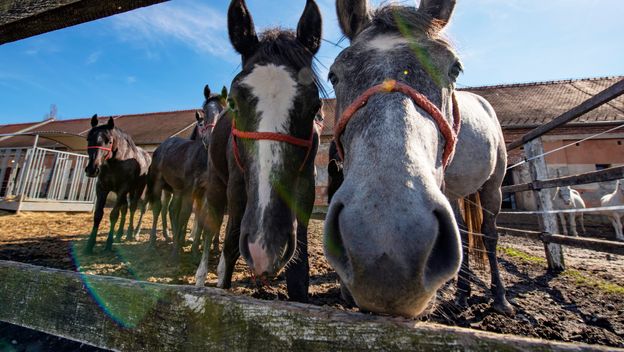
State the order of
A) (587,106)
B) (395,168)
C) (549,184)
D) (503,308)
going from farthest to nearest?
(549,184) < (587,106) < (503,308) < (395,168)

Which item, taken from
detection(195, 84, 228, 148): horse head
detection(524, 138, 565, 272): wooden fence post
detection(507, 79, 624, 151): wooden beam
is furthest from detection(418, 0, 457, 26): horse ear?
detection(524, 138, 565, 272): wooden fence post

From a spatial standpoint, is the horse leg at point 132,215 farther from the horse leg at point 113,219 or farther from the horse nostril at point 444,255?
the horse nostril at point 444,255

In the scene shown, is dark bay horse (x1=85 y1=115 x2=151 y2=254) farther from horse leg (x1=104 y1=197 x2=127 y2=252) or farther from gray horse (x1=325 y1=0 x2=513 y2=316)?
gray horse (x1=325 y1=0 x2=513 y2=316)

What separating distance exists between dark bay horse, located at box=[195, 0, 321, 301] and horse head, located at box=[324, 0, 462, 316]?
1.33 feet

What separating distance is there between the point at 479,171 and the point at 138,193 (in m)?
7.67

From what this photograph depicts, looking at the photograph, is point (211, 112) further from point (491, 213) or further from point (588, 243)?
point (588, 243)

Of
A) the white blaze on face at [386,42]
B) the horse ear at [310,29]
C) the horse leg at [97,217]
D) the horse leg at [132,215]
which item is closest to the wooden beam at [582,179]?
the white blaze on face at [386,42]

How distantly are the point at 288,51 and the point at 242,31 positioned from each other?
0.51 metres

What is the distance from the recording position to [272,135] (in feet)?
5.83

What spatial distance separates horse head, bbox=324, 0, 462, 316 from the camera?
81 centimetres

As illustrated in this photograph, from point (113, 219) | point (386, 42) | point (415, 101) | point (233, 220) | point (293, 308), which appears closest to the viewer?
point (293, 308)

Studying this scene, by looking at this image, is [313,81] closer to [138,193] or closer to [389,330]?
[389,330]

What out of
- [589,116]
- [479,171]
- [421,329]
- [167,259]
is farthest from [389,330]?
[589,116]

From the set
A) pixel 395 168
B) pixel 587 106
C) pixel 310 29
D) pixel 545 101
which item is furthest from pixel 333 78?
pixel 545 101
